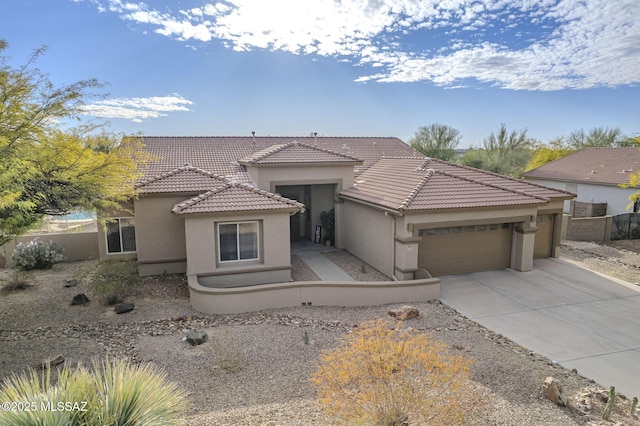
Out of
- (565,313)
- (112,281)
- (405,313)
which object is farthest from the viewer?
(112,281)

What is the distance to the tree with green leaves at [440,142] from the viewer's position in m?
45.7

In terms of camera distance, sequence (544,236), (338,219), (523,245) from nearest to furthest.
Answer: (523,245), (544,236), (338,219)

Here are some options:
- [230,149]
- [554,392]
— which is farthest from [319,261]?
[554,392]

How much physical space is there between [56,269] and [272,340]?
12754mm

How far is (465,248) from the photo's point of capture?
57.2ft

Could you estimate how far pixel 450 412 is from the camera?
262 inches

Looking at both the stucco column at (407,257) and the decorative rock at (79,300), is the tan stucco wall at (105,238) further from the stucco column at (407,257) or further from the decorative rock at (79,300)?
the stucco column at (407,257)

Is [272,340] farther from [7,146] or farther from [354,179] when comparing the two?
[354,179]

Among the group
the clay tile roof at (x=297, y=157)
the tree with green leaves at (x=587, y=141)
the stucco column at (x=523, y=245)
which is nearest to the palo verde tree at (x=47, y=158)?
the clay tile roof at (x=297, y=157)

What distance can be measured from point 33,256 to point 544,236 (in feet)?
76.8

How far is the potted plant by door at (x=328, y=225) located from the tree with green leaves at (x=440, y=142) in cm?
2593

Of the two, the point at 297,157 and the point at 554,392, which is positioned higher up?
the point at 297,157

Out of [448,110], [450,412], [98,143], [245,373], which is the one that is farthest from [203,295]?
[448,110]

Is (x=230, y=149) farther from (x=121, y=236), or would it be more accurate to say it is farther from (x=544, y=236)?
(x=544, y=236)
